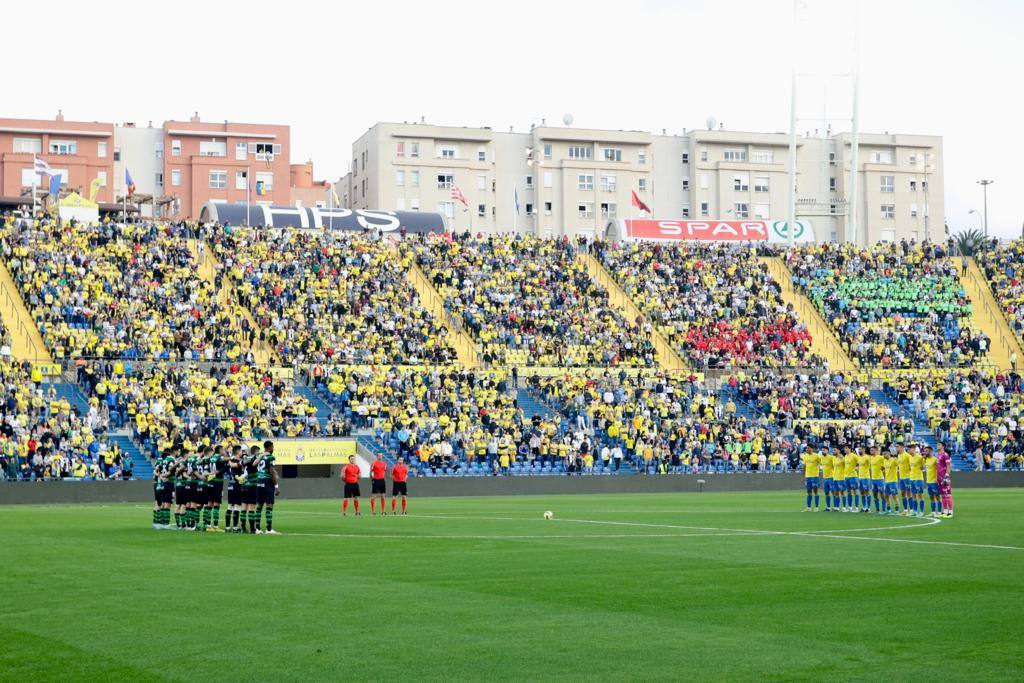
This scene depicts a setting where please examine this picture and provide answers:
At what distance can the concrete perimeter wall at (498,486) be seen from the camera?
44125 mm

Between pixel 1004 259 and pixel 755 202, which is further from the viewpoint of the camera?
pixel 755 202

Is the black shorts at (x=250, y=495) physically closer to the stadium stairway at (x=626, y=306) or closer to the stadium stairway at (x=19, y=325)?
the stadium stairway at (x=19, y=325)

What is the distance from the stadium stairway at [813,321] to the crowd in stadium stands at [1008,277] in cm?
1003

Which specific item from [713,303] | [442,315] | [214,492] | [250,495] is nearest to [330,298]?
[442,315]

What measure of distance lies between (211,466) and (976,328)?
171ft

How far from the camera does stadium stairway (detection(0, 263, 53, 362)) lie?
2157 inches

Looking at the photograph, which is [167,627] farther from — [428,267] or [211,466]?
[428,267]

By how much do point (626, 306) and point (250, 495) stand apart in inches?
1705

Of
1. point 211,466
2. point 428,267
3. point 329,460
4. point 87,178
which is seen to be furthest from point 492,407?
point 87,178

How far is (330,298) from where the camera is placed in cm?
6341

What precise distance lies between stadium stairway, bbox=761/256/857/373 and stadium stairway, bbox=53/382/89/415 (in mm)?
34029

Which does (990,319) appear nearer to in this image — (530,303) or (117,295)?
(530,303)

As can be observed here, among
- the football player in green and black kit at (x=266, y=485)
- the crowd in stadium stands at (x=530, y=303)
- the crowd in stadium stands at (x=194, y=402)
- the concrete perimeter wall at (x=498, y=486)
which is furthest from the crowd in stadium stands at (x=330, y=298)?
the football player in green and black kit at (x=266, y=485)

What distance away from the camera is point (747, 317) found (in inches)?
2714
